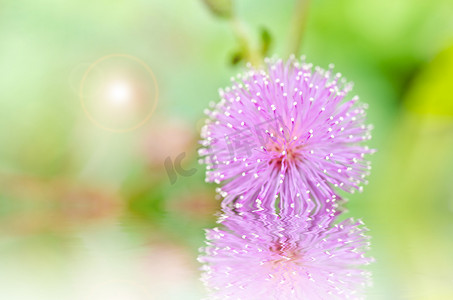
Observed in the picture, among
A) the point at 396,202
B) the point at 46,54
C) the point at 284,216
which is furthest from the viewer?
the point at 46,54

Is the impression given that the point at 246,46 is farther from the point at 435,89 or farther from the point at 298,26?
the point at 435,89

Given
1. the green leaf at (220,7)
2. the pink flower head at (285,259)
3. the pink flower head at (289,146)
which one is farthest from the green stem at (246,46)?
the pink flower head at (285,259)

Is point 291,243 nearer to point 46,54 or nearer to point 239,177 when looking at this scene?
point 239,177

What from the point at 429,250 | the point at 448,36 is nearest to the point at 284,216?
the point at 429,250

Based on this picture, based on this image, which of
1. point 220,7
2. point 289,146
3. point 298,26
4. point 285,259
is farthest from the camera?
point 298,26

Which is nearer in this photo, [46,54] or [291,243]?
[291,243]

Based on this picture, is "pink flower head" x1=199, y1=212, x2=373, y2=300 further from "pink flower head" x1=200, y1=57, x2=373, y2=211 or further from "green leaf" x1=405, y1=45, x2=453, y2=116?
"green leaf" x1=405, y1=45, x2=453, y2=116

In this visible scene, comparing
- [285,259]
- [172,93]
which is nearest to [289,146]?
[285,259]
